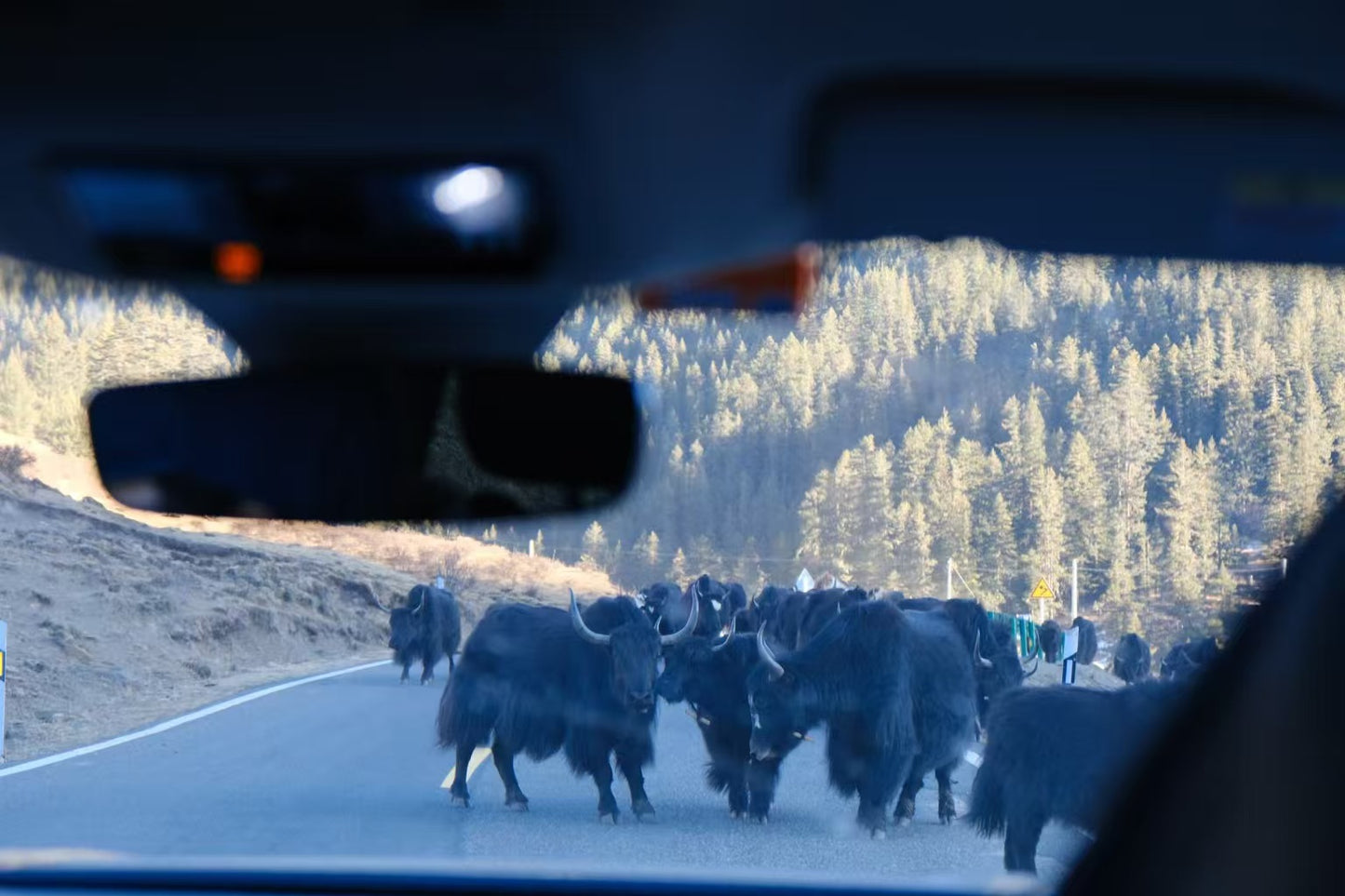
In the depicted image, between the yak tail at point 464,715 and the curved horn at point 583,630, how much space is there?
3.42 feet

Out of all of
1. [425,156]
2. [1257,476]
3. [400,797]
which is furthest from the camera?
[400,797]

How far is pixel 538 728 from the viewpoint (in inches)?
356

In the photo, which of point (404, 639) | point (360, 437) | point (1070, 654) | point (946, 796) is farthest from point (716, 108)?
point (404, 639)

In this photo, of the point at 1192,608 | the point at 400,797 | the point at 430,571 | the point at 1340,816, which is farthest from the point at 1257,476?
the point at 430,571

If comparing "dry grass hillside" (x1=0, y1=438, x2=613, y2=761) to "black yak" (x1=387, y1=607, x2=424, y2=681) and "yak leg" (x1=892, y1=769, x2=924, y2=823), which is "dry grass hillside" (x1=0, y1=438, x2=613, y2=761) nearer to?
"black yak" (x1=387, y1=607, x2=424, y2=681)

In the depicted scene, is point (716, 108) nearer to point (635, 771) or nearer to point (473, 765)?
point (635, 771)

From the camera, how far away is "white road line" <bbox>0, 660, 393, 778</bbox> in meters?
7.14

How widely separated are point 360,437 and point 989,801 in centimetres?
451

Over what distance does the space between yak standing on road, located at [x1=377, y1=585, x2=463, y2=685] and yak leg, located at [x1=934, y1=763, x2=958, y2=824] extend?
4318 millimetres

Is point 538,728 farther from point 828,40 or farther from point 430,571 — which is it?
point 828,40

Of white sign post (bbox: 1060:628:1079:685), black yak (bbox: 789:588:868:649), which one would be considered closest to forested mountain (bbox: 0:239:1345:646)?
white sign post (bbox: 1060:628:1079:685)

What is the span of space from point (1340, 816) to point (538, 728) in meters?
8.14

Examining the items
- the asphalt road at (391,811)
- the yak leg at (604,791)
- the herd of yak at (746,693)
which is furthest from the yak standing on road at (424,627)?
the yak leg at (604,791)

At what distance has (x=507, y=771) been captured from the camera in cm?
812
